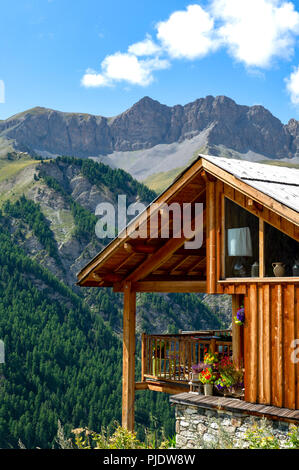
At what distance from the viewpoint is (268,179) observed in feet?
33.4

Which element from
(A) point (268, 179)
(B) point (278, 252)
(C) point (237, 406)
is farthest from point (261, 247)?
(C) point (237, 406)

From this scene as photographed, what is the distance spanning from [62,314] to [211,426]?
8870cm

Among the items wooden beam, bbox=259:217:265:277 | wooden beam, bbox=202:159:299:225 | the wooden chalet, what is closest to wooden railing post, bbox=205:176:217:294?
the wooden chalet

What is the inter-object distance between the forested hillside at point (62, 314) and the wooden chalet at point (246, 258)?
47.1m

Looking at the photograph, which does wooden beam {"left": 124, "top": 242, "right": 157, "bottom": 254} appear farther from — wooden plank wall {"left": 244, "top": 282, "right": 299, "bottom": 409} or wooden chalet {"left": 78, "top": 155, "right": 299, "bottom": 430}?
wooden plank wall {"left": 244, "top": 282, "right": 299, "bottom": 409}

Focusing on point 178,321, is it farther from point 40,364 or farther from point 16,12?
point 16,12

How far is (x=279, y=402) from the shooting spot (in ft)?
31.0

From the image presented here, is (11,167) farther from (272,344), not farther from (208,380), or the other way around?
(272,344)

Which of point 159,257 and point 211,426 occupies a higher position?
point 159,257

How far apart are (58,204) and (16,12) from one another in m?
53.0

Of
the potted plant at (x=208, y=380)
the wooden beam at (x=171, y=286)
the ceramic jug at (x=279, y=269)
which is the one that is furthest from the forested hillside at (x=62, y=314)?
the ceramic jug at (x=279, y=269)

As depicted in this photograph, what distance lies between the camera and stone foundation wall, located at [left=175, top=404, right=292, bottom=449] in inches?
360

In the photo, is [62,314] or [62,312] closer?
[62,314]
